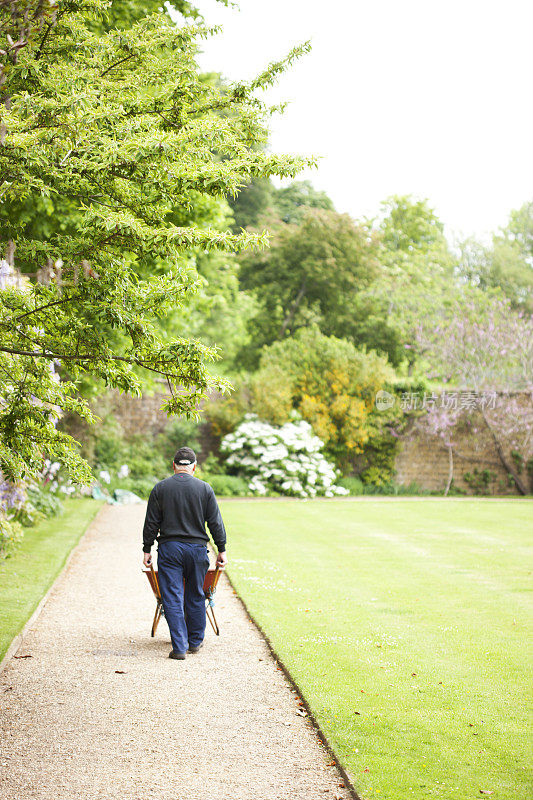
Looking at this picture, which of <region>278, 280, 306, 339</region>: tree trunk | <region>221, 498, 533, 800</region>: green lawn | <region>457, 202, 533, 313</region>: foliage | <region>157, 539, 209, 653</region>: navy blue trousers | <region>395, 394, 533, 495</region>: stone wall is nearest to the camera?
<region>221, 498, 533, 800</region>: green lawn

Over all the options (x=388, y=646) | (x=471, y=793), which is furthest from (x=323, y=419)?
(x=471, y=793)

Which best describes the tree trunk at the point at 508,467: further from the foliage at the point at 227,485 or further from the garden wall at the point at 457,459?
the foliage at the point at 227,485

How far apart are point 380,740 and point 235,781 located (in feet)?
3.29

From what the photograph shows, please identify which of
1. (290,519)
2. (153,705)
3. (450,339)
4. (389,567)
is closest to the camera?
(153,705)

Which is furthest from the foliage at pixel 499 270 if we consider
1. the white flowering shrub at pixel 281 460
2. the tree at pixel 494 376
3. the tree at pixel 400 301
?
the white flowering shrub at pixel 281 460

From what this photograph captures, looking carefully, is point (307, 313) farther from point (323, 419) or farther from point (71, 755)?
point (71, 755)

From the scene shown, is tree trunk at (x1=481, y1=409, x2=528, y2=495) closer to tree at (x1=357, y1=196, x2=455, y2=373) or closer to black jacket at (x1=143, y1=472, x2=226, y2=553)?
tree at (x1=357, y1=196, x2=455, y2=373)

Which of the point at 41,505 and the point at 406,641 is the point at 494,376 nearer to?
the point at 41,505

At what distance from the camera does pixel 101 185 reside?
200 inches

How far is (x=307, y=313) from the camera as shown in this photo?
30.4 m

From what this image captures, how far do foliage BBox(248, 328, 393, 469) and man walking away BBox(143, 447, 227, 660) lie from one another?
47.9 feet

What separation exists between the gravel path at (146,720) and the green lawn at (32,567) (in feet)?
0.71

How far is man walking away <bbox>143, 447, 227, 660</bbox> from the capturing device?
6734 millimetres

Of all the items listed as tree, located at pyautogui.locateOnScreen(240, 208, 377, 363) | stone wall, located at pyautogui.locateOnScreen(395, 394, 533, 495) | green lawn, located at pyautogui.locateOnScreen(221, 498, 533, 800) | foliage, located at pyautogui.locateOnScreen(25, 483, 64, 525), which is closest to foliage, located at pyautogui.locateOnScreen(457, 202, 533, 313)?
tree, located at pyautogui.locateOnScreen(240, 208, 377, 363)
